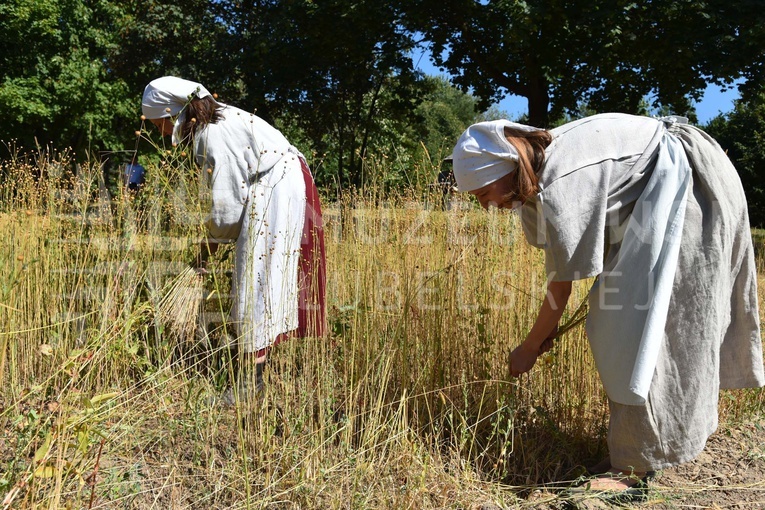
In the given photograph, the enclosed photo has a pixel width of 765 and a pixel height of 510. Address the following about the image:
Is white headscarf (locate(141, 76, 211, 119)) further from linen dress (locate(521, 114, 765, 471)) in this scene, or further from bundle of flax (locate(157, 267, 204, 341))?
linen dress (locate(521, 114, 765, 471))

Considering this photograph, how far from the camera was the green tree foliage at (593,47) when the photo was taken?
8.36m

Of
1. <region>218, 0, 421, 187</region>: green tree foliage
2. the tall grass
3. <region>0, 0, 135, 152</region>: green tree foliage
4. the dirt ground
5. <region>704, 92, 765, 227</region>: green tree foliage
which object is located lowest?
the dirt ground

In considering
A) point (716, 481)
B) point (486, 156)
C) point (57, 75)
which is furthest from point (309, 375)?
point (57, 75)

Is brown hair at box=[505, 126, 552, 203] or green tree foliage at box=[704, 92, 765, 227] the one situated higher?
green tree foliage at box=[704, 92, 765, 227]

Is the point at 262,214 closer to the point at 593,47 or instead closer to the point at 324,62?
the point at 593,47

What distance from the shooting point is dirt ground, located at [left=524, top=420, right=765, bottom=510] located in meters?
2.03

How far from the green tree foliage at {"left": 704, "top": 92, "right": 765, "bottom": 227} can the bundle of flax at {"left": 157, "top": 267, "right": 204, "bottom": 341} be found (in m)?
12.3

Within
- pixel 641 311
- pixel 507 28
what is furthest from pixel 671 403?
pixel 507 28

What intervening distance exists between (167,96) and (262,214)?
54cm

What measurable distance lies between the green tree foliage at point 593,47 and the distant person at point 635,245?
6.97 meters

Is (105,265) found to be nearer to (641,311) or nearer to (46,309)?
(46,309)

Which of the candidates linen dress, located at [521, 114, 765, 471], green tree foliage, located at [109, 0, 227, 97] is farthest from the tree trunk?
linen dress, located at [521, 114, 765, 471]

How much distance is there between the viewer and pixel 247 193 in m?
2.43

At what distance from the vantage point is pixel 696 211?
190 centimetres
